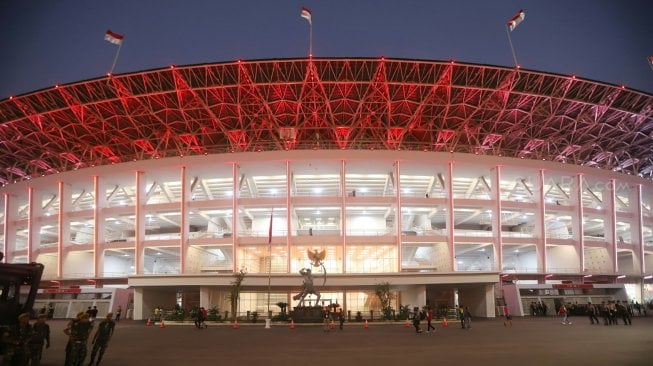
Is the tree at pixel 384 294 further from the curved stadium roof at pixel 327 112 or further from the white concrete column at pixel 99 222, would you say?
the white concrete column at pixel 99 222

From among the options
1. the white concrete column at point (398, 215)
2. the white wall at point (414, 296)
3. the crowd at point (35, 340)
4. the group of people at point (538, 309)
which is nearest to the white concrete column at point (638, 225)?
the group of people at point (538, 309)

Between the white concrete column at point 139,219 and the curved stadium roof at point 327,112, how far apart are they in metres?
3.23

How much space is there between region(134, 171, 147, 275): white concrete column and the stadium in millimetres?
170

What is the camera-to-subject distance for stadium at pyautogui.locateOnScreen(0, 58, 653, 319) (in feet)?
179

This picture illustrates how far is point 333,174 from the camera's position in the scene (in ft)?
209

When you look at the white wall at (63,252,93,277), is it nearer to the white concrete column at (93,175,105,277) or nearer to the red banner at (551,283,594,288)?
the white concrete column at (93,175,105,277)

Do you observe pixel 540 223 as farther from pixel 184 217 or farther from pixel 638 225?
A: pixel 184 217

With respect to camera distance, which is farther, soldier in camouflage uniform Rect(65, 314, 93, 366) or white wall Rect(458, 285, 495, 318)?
white wall Rect(458, 285, 495, 318)

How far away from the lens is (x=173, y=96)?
2279 inches

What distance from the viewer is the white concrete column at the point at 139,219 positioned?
195 feet

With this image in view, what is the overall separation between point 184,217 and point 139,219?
18.5ft

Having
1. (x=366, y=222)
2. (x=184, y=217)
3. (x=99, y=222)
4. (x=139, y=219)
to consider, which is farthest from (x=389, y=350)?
(x=99, y=222)

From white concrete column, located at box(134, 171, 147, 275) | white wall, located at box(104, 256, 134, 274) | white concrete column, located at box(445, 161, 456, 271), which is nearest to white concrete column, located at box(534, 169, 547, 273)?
white concrete column, located at box(445, 161, 456, 271)

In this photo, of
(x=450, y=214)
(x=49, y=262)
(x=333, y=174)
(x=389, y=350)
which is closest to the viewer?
(x=389, y=350)
